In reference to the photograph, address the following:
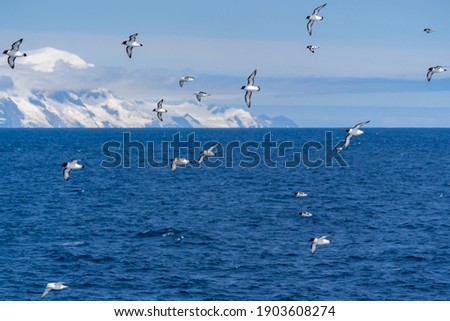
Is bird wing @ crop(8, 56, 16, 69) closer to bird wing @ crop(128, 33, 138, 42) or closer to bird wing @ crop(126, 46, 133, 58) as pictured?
bird wing @ crop(126, 46, 133, 58)

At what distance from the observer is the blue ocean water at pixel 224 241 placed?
58.4 m

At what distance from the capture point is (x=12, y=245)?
73000 millimetres

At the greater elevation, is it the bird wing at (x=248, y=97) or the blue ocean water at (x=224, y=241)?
the bird wing at (x=248, y=97)

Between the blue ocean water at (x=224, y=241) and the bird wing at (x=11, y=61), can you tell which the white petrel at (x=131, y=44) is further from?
the blue ocean water at (x=224, y=241)

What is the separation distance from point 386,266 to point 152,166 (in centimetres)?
13379

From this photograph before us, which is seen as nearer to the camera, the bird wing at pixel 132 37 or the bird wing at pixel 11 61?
the bird wing at pixel 11 61

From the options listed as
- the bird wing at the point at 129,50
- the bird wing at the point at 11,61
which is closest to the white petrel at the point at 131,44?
the bird wing at the point at 129,50

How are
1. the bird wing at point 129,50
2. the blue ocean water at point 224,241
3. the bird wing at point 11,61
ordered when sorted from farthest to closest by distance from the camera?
the bird wing at point 129,50, the blue ocean water at point 224,241, the bird wing at point 11,61

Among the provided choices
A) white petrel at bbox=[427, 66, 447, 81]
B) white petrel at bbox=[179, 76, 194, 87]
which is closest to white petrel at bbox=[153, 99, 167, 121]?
white petrel at bbox=[179, 76, 194, 87]

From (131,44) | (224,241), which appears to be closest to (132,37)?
(131,44)

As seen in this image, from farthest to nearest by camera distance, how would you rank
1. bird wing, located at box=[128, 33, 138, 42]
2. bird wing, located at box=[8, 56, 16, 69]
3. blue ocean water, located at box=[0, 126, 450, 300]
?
bird wing, located at box=[128, 33, 138, 42]
blue ocean water, located at box=[0, 126, 450, 300]
bird wing, located at box=[8, 56, 16, 69]

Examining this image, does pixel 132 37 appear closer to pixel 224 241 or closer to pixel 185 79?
pixel 185 79

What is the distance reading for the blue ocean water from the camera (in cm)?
5841
